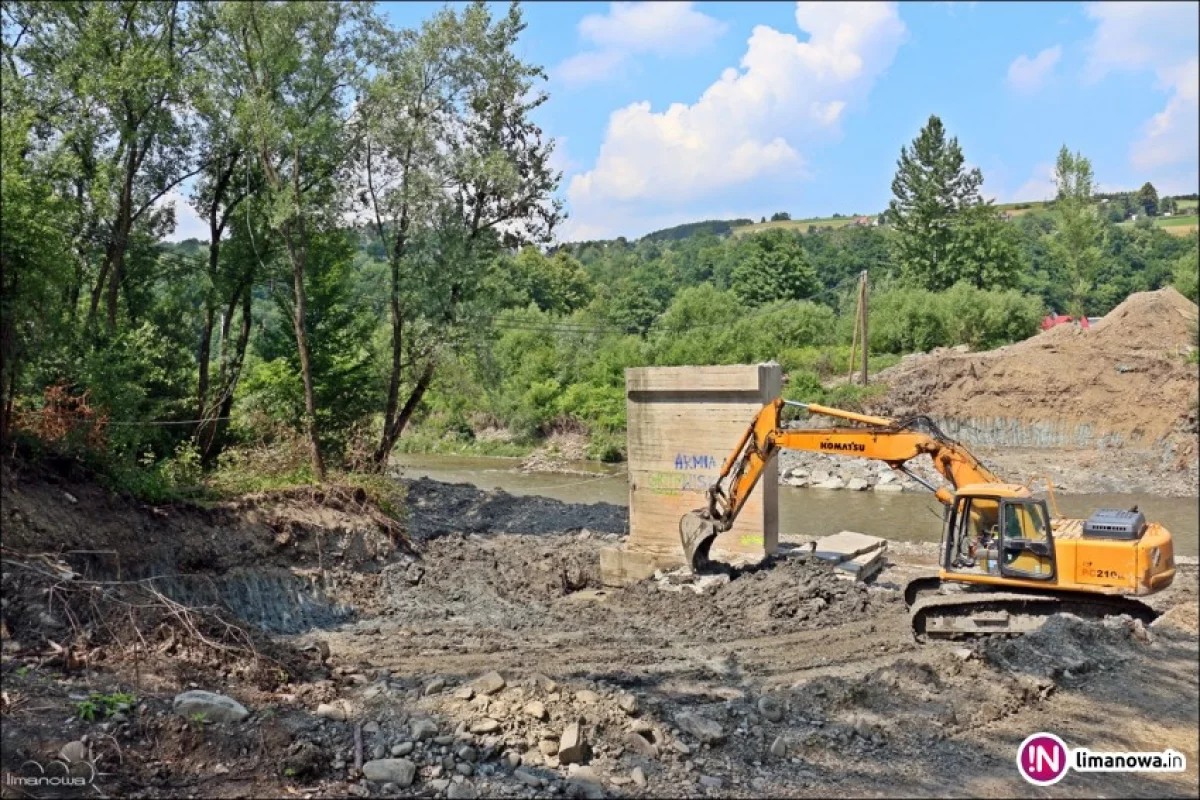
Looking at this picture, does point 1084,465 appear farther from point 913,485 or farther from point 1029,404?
point 913,485

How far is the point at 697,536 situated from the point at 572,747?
7804mm

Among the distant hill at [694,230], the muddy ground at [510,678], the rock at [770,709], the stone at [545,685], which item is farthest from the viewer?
the distant hill at [694,230]

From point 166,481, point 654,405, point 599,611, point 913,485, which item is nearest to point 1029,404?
point 913,485

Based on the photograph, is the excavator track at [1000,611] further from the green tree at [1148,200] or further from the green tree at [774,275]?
the green tree at [774,275]

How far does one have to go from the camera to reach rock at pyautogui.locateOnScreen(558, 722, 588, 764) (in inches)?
293

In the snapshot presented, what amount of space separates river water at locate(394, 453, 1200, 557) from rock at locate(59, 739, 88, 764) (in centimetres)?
1365

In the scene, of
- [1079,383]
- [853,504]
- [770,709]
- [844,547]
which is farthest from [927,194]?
[770,709]

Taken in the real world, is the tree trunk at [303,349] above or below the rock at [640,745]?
above

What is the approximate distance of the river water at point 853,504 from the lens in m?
22.3

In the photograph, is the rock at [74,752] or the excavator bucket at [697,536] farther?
the excavator bucket at [697,536]

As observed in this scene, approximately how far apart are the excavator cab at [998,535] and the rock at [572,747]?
5.87 m

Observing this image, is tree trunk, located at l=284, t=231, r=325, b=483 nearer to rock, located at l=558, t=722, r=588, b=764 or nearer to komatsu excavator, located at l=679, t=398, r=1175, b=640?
komatsu excavator, located at l=679, t=398, r=1175, b=640

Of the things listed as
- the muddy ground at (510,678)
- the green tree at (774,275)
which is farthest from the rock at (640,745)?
the green tree at (774,275)

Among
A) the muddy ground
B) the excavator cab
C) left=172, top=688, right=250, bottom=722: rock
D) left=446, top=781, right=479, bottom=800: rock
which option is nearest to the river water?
the excavator cab
